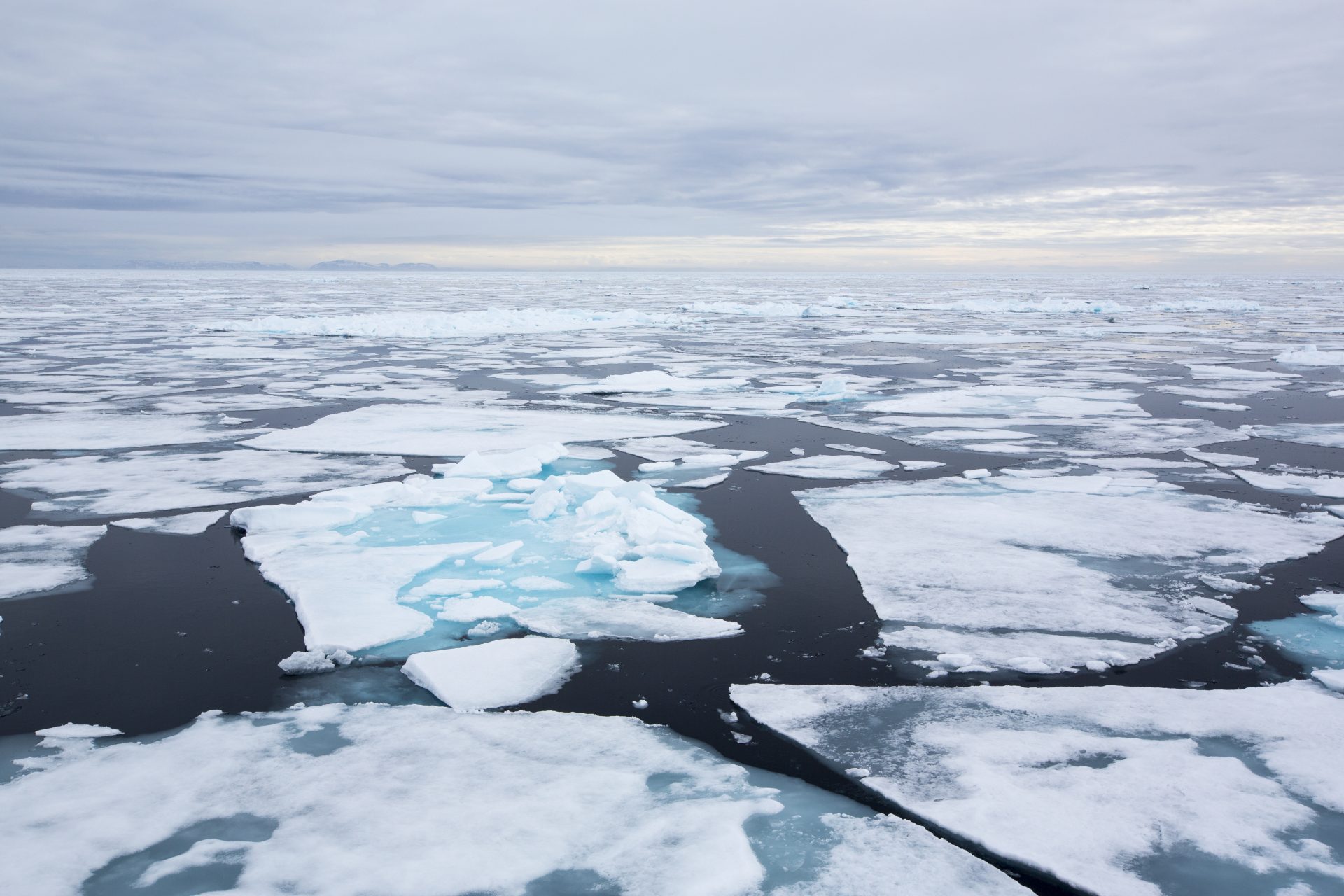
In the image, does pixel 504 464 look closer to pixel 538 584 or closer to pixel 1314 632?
pixel 538 584

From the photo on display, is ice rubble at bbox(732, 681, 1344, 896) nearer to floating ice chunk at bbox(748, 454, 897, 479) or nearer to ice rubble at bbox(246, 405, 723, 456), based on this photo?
floating ice chunk at bbox(748, 454, 897, 479)

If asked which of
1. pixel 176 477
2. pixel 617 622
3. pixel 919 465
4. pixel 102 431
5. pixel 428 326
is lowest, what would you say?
pixel 617 622

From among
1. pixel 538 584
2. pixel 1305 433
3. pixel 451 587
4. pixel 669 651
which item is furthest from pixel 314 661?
pixel 1305 433

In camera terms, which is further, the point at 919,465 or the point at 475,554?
the point at 919,465

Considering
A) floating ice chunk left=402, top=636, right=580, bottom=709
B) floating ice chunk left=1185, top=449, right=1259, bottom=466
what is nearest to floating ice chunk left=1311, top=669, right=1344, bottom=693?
floating ice chunk left=402, top=636, right=580, bottom=709

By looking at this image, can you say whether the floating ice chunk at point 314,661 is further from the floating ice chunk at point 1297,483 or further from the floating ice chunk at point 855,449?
the floating ice chunk at point 1297,483

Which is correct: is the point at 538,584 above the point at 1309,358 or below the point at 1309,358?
below
